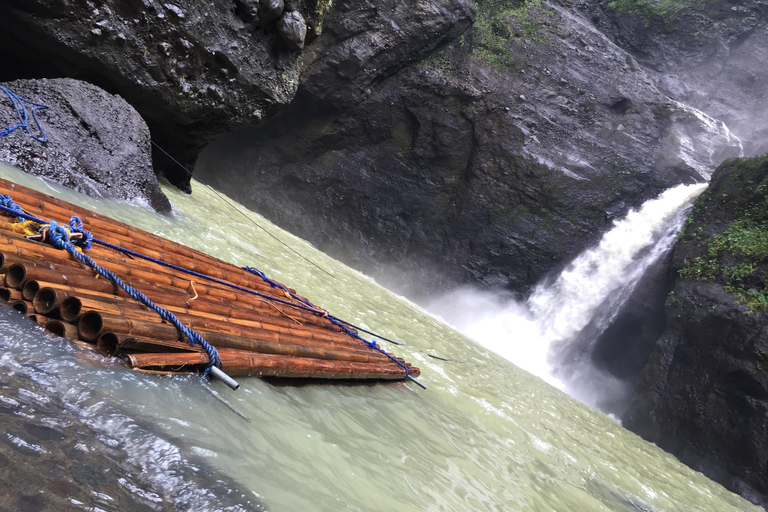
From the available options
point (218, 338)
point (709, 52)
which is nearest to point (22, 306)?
point (218, 338)

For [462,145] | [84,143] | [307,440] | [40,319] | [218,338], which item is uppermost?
[462,145]

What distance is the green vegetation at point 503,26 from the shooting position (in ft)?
62.6

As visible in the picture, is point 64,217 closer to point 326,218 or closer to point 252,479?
point 252,479

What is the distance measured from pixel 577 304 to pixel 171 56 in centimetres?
1521

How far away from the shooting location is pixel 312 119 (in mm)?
19172

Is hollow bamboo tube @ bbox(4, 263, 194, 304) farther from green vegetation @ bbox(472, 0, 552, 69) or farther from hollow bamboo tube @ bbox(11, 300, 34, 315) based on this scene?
green vegetation @ bbox(472, 0, 552, 69)

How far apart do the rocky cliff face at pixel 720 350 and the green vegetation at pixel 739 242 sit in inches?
1.0

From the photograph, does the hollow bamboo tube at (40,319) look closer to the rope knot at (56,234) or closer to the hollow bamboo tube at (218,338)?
the hollow bamboo tube at (218,338)

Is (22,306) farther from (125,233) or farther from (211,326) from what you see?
(125,233)

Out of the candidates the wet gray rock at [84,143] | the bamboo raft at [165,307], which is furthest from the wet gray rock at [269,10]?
the bamboo raft at [165,307]

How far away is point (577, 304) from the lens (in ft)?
57.3

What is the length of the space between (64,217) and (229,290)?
4.83 feet

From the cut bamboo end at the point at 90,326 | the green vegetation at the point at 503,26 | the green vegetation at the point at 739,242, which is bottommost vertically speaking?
the cut bamboo end at the point at 90,326

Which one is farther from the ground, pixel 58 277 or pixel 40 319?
pixel 58 277
